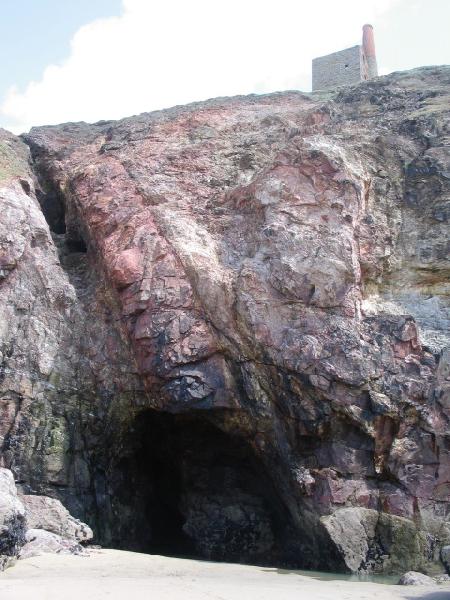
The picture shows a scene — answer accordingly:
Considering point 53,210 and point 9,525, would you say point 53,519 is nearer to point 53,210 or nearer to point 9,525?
point 9,525

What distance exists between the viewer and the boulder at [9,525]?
337 inches

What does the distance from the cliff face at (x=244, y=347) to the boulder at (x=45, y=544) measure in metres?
2.05

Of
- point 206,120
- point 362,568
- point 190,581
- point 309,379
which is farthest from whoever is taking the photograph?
point 206,120

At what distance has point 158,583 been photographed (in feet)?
26.8

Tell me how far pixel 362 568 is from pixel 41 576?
5.83 metres

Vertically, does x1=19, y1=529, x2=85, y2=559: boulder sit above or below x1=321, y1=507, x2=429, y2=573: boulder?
below

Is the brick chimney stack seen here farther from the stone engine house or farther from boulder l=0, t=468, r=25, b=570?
boulder l=0, t=468, r=25, b=570

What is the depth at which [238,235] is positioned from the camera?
14.5 metres

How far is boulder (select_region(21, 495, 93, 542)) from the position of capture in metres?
11.2

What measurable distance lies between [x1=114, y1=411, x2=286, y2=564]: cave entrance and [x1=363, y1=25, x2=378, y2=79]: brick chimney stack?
58.0 feet

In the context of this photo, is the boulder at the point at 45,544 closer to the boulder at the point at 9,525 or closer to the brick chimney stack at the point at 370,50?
the boulder at the point at 9,525

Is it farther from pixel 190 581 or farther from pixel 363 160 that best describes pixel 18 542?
pixel 363 160

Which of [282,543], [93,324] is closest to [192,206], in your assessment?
[93,324]

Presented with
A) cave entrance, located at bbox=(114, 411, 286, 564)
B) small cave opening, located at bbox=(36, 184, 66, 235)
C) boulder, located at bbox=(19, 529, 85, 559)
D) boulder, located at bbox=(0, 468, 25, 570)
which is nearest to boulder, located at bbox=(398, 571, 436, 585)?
cave entrance, located at bbox=(114, 411, 286, 564)
